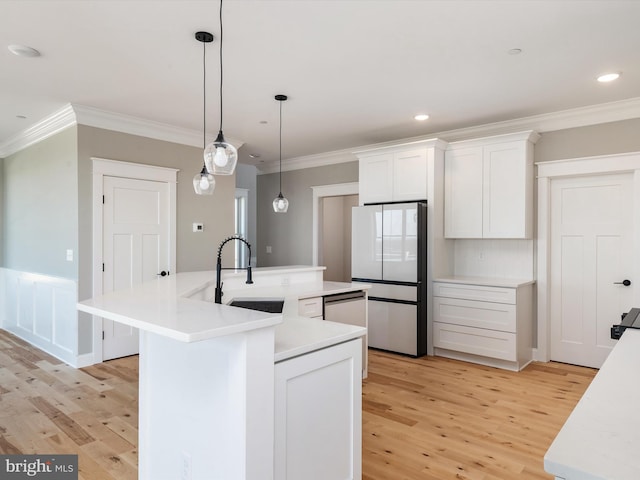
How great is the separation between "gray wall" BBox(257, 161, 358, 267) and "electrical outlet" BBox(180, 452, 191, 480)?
4.79 metres

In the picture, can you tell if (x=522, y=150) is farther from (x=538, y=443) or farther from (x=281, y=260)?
(x=281, y=260)

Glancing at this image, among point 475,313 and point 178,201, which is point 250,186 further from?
point 475,313

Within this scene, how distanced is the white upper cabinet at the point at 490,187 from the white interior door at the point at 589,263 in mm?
378

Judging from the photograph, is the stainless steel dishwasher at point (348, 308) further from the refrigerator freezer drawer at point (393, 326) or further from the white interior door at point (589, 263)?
the white interior door at point (589, 263)

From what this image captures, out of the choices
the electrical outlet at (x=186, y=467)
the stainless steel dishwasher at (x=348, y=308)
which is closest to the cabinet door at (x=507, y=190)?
the stainless steel dishwasher at (x=348, y=308)

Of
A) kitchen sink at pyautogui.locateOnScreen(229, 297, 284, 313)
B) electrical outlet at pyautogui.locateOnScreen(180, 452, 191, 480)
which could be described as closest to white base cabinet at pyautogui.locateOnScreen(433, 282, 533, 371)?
kitchen sink at pyautogui.locateOnScreen(229, 297, 284, 313)

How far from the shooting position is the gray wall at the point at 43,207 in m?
4.29

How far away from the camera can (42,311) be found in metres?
4.88

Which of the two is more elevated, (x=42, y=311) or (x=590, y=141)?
(x=590, y=141)

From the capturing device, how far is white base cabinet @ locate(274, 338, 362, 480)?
1.58 m

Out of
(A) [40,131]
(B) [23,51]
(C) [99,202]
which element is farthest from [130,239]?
(B) [23,51]

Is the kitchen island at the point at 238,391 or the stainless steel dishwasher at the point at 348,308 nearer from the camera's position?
the kitchen island at the point at 238,391

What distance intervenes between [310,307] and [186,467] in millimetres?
1907

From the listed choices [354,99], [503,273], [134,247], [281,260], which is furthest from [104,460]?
[281,260]
